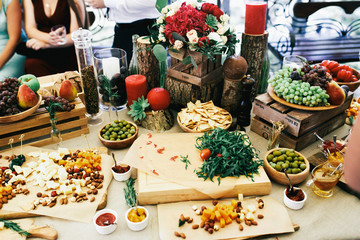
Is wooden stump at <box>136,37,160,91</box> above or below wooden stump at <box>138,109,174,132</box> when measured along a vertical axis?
above

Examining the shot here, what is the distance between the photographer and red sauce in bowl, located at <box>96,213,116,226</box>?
123 centimetres

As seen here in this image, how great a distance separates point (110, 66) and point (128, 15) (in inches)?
31.0

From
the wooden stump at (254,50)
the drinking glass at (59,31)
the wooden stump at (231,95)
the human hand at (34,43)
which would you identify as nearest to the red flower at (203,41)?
the wooden stump at (231,95)

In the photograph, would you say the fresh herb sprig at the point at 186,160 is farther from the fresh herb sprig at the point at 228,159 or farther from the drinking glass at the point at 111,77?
the drinking glass at the point at 111,77

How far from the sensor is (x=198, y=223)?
1.25 metres

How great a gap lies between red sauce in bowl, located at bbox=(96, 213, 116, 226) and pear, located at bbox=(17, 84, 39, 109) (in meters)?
0.77

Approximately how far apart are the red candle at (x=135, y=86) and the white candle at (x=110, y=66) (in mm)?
100

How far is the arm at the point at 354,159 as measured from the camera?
878 millimetres

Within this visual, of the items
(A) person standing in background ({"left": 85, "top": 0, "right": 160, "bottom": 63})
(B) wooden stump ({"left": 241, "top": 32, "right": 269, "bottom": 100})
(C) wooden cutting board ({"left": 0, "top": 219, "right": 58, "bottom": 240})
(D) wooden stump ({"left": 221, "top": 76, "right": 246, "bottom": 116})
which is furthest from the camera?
(A) person standing in background ({"left": 85, "top": 0, "right": 160, "bottom": 63})

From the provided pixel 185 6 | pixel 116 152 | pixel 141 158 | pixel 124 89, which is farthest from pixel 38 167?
pixel 185 6

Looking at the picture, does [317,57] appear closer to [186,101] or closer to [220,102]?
[220,102]

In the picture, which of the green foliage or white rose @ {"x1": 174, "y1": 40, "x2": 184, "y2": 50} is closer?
white rose @ {"x1": 174, "y1": 40, "x2": 184, "y2": 50}

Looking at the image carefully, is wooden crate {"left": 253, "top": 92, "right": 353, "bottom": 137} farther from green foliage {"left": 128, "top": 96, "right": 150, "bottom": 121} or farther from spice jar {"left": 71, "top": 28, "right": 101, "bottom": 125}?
spice jar {"left": 71, "top": 28, "right": 101, "bottom": 125}

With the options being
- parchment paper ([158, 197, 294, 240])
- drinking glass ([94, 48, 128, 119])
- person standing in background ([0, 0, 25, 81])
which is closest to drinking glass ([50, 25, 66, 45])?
person standing in background ([0, 0, 25, 81])
